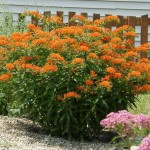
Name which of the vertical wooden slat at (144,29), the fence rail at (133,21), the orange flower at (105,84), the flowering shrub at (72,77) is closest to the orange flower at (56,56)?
the flowering shrub at (72,77)

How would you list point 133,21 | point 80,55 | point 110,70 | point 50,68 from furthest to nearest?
point 133,21 → point 80,55 → point 110,70 → point 50,68

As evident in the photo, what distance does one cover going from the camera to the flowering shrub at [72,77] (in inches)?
270

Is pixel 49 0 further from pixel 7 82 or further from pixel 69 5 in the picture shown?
pixel 7 82

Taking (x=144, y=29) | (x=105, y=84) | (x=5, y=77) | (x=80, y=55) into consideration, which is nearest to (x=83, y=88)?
(x=105, y=84)

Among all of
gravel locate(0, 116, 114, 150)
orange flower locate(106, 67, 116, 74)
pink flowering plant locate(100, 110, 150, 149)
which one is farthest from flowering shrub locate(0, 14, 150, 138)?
pink flowering plant locate(100, 110, 150, 149)

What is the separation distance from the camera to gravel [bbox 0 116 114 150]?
6.59m

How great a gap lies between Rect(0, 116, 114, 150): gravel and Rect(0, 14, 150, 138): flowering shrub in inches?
5.3

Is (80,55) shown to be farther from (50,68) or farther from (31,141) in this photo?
(31,141)

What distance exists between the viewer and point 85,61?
7027mm

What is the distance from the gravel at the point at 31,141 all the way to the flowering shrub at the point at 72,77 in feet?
0.44

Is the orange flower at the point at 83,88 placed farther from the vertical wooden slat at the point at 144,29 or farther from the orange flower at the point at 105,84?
the vertical wooden slat at the point at 144,29

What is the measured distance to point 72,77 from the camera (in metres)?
6.86

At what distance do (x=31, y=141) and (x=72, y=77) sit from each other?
86cm

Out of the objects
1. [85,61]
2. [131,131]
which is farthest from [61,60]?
[131,131]
